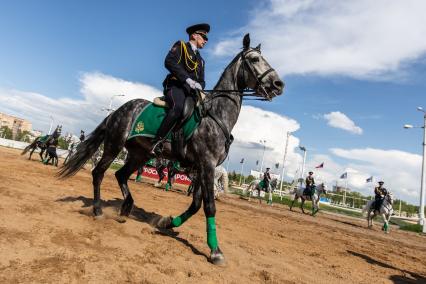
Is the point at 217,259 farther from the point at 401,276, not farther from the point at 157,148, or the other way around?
the point at 401,276

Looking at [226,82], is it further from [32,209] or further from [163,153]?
[32,209]

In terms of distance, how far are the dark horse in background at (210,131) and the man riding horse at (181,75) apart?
1.10 feet

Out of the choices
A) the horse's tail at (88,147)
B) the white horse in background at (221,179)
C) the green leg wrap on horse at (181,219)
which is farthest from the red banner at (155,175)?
the green leg wrap on horse at (181,219)

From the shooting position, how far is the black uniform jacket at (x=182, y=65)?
229 inches

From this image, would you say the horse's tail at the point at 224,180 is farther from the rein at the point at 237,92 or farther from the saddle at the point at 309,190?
the rein at the point at 237,92

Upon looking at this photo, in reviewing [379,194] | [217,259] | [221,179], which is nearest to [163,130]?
[217,259]

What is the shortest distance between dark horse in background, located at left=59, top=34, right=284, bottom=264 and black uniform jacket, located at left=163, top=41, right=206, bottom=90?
49cm

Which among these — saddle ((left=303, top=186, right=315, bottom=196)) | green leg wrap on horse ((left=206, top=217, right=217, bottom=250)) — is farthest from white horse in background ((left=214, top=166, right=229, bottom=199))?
green leg wrap on horse ((left=206, top=217, right=217, bottom=250))

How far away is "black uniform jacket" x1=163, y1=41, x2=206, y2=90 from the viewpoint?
5805mm

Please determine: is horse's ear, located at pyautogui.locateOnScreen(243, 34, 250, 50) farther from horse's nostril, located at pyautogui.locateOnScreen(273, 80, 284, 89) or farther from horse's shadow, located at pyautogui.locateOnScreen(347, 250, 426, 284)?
horse's shadow, located at pyautogui.locateOnScreen(347, 250, 426, 284)

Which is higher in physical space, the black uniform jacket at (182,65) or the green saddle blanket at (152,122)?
the black uniform jacket at (182,65)

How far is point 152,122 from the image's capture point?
20.1ft

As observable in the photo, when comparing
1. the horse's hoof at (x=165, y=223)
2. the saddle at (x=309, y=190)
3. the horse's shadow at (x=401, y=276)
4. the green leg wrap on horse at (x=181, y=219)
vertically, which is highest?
the saddle at (x=309, y=190)

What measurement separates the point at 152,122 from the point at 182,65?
1199 millimetres
